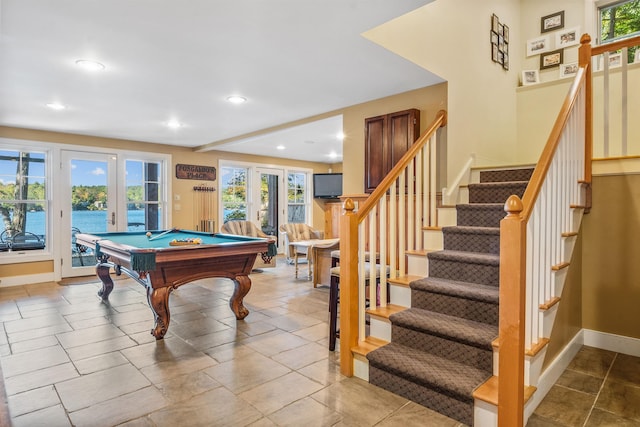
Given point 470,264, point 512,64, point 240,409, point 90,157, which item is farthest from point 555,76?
point 90,157

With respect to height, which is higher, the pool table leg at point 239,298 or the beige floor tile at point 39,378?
the pool table leg at point 239,298

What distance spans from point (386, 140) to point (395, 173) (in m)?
1.24

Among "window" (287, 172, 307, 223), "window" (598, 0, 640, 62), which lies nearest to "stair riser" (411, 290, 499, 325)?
"window" (598, 0, 640, 62)

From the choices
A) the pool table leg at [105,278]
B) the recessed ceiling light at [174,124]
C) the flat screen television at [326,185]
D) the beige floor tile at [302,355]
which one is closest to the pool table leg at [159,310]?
the beige floor tile at [302,355]

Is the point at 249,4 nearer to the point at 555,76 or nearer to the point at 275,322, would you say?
the point at 275,322

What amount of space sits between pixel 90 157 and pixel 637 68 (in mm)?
7675

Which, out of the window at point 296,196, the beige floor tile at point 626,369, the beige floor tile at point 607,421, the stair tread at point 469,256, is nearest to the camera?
the beige floor tile at point 607,421

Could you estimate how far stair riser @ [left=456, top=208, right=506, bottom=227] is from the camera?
10.1 ft

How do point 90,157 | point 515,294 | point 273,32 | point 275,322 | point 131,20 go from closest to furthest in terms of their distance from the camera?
point 515,294, point 131,20, point 273,32, point 275,322, point 90,157

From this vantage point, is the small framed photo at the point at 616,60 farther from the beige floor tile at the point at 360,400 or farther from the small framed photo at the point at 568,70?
the beige floor tile at the point at 360,400

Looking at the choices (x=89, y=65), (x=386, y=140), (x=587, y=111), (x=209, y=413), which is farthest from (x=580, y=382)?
(x=89, y=65)

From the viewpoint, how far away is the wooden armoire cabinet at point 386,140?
372 cm

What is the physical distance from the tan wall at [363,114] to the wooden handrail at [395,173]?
26cm

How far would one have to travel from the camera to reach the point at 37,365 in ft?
8.73
